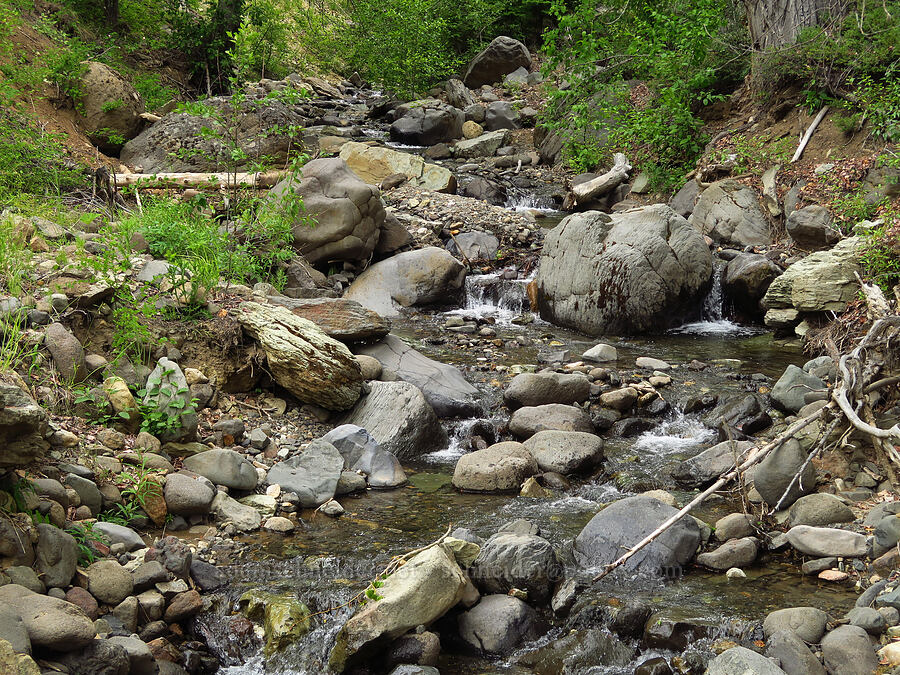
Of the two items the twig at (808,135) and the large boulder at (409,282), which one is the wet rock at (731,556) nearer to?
the large boulder at (409,282)

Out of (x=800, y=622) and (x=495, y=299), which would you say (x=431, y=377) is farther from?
(x=800, y=622)

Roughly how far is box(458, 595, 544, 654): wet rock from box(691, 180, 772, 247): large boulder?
8.35 metres

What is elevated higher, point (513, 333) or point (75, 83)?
point (75, 83)

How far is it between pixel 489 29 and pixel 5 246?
2137cm

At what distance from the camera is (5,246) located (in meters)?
5.91

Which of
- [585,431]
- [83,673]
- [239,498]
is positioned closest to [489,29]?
[585,431]

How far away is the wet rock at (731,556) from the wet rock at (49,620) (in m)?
3.45

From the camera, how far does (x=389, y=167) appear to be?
14742 millimetres

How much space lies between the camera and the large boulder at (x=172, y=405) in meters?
5.48

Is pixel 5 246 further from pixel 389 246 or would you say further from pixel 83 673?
pixel 389 246

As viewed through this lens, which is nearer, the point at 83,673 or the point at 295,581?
the point at 83,673

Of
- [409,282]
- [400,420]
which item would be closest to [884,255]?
[400,420]

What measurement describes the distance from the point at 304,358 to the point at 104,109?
9.10 metres

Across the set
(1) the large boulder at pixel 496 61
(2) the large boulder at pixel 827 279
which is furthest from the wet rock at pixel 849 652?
(1) the large boulder at pixel 496 61
